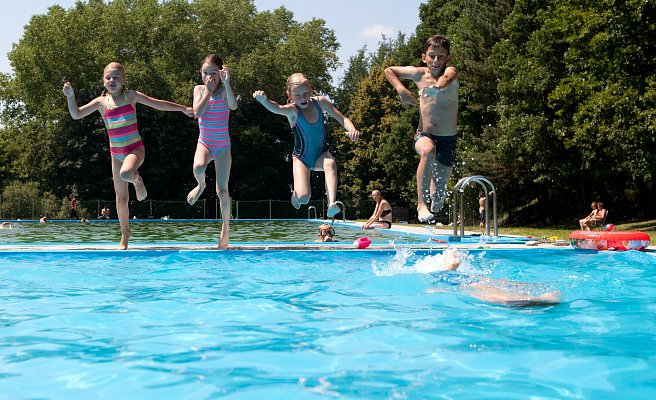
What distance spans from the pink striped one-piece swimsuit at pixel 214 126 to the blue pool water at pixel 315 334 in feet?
5.86

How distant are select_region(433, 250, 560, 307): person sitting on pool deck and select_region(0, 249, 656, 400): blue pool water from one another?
145 mm

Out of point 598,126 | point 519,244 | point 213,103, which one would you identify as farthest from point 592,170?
point 213,103

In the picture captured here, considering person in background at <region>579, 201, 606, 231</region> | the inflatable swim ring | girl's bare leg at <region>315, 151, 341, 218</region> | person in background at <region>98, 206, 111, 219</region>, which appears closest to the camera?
girl's bare leg at <region>315, 151, 341, 218</region>

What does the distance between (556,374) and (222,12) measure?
48.8 m

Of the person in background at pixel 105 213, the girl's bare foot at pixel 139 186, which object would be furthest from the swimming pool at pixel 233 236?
the person in background at pixel 105 213

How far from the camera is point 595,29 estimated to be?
23.4 meters

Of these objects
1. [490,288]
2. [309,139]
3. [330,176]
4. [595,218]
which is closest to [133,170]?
[309,139]

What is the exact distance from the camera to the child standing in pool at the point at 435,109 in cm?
727

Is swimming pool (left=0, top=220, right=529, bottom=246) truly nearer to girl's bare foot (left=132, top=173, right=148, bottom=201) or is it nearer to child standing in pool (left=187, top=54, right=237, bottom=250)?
girl's bare foot (left=132, top=173, right=148, bottom=201)

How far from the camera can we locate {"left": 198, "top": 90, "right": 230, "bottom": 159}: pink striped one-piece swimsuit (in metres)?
9.66

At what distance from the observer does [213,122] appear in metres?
9.66

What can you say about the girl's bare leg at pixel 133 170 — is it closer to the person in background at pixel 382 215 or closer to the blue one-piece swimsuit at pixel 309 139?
the blue one-piece swimsuit at pixel 309 139

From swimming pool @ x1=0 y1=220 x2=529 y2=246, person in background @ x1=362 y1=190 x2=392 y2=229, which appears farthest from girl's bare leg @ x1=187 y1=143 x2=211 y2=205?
person in background @ x1=362 y1=190 x2=392 y2=229

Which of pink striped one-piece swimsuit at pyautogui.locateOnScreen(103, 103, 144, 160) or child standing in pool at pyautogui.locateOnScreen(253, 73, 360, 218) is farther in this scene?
pink striped one-piece swimsuit at pyautogui.locateOnScreen(103, 103, 144, 160)
